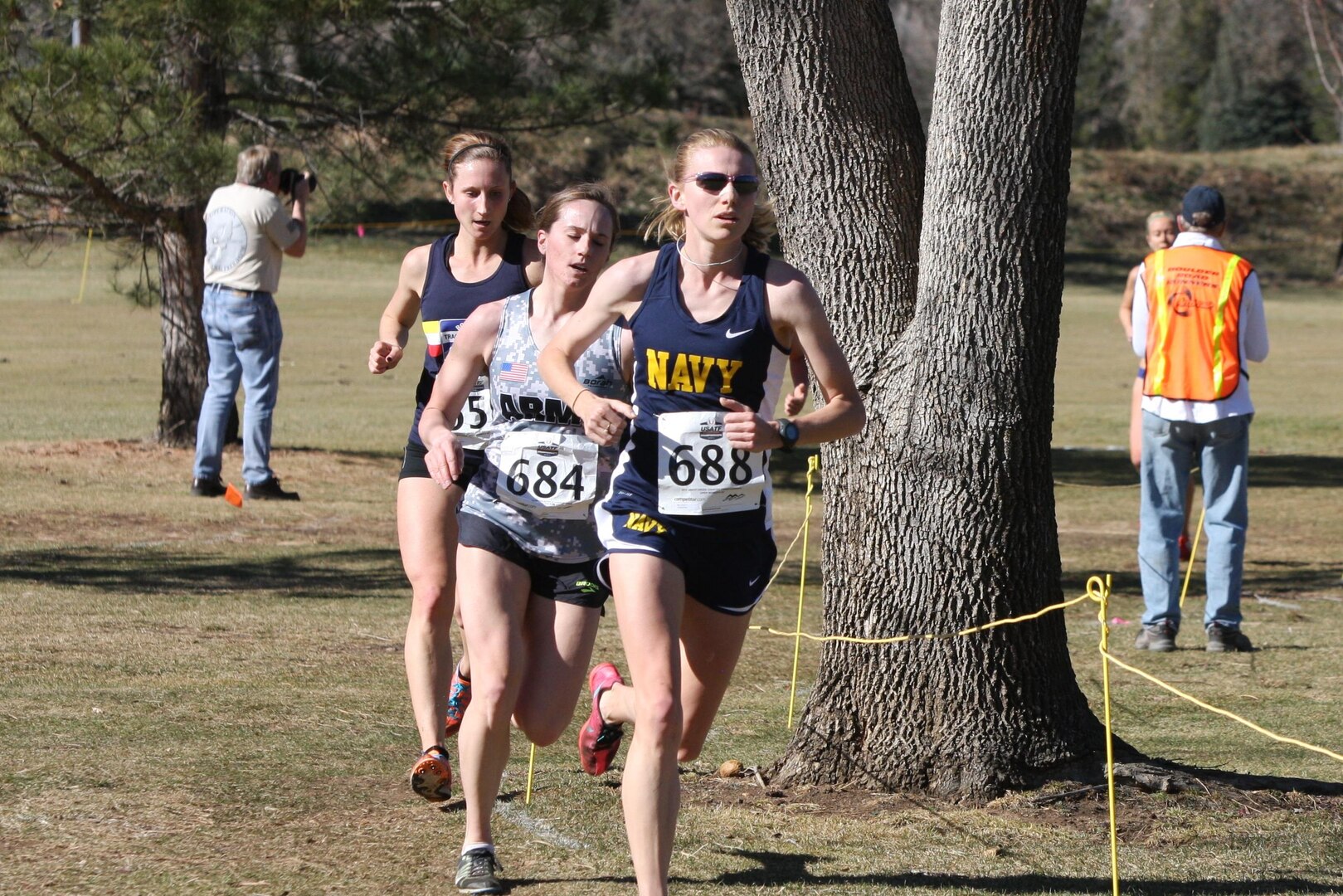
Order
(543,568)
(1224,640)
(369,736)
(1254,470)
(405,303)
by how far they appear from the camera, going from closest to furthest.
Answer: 1. (543,568)
2. (405,303)
3. (369,736)
4. (1224,640)
5. (1254,470)

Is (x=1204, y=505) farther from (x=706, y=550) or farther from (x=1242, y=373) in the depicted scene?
(x=706, y=550)

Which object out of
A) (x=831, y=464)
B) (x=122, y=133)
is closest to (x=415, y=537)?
(x=831, y=464)

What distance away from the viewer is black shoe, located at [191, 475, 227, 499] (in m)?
12.0

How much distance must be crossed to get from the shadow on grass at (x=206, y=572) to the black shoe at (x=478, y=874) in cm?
445

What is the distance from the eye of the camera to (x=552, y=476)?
4.77m

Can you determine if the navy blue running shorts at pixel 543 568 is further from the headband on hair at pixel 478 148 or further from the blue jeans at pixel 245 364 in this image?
the blue jeans at pixel 245 364

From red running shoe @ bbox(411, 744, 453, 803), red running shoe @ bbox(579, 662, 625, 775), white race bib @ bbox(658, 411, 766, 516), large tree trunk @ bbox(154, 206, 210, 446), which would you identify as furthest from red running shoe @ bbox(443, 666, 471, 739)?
large tree trunk @ bbox(154, 206, 210, 446)

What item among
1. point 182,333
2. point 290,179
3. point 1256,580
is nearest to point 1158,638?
point 1256,580

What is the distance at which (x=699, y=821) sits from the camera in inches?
206

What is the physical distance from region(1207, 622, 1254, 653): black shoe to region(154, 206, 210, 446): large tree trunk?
890 centimetres

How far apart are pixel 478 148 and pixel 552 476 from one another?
145cm

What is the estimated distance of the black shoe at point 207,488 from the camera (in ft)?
39.5

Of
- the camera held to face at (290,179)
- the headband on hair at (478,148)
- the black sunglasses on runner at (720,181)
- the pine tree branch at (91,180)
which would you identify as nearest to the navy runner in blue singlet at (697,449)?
the black sunglasses on runner at (720,181)

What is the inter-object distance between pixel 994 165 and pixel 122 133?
29.8 feet
